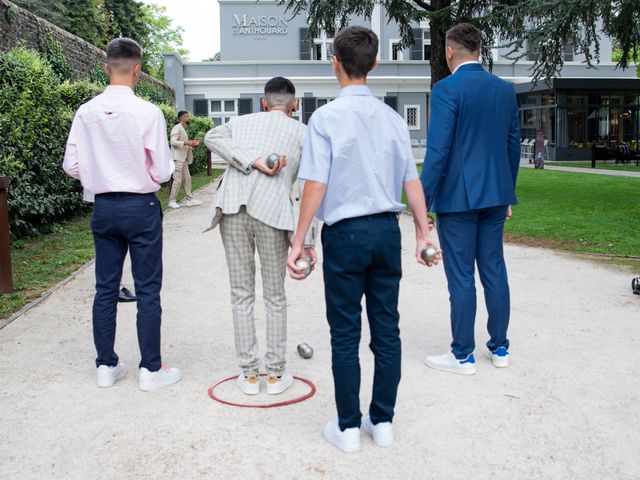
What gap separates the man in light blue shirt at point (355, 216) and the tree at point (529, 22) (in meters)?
10.3

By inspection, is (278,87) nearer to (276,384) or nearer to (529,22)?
(276,384)

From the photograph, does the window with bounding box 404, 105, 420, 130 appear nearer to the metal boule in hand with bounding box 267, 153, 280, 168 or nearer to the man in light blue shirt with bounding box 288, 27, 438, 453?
the metal boule in hand with bounding box 267, 153, 280, 168

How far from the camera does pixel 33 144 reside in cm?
1111

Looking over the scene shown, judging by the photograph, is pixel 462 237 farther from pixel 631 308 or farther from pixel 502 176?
pixel 631 308

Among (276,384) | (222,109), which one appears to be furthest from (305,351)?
(222,109)

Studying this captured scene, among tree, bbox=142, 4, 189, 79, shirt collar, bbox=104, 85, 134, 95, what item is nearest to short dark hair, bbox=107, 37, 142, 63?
shirt collar, bbox=104, 85, 134, 95

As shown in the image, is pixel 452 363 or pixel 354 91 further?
pixel 452 363

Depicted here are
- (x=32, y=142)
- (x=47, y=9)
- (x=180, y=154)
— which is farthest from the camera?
(x=47, y=9)

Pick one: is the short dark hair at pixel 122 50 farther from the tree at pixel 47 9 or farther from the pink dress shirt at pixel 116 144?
the tree at pixel 47 9

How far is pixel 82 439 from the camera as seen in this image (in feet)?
12.8

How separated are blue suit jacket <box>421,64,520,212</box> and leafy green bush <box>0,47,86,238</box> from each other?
689cm

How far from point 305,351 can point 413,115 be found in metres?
42.3

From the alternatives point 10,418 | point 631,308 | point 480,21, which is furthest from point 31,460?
point 480,21

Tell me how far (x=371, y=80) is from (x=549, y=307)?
3910 cm
